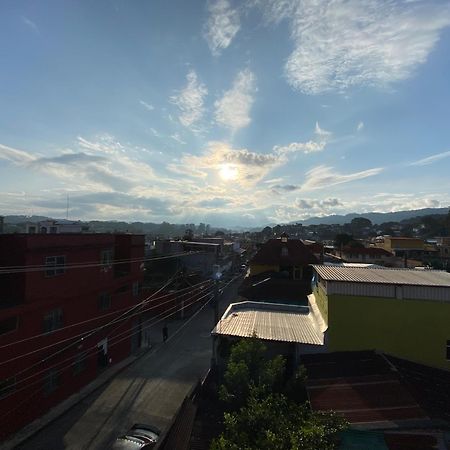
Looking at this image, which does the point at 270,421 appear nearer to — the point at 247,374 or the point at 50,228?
the point at 247,374

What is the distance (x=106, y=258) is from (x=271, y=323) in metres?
12.9

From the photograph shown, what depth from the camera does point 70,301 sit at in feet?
70.5

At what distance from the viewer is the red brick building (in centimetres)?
1716

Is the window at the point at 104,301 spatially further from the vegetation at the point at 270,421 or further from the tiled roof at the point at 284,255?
the tiled roof at the point at 284,255

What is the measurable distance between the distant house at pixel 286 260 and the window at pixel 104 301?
21.4 metres

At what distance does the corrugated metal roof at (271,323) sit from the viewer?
60.5ft

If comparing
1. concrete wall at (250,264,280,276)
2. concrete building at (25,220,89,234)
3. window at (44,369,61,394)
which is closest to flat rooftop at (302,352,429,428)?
window at (44,369,61,394)

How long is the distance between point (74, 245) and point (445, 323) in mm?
21118

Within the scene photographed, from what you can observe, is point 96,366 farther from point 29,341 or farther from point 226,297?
point 226,297

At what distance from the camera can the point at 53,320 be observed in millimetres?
20172

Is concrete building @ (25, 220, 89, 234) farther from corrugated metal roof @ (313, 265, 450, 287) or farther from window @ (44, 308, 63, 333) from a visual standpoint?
corrugated metal roof @ (313, 265, 450, 287)

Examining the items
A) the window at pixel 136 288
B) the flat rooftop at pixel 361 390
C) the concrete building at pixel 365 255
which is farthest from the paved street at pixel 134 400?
the concrete building at pixel 365 255

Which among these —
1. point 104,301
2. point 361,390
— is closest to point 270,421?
point 361,390

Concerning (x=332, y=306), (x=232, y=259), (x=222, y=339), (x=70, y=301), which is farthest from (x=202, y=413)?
(x=232, y=259)
